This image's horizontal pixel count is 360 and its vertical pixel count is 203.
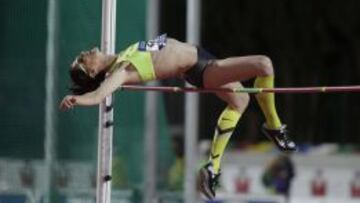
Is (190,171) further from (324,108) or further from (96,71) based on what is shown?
(324,108)

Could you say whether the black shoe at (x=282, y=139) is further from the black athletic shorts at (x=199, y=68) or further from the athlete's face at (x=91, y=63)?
the athlete's face at (x=91, y=63)

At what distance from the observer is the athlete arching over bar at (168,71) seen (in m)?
7.70

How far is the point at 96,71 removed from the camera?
7824 mm

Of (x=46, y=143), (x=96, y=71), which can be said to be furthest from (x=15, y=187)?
(x=96, y=71)

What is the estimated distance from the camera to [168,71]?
7.98m

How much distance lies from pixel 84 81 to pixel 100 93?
1.26 feet

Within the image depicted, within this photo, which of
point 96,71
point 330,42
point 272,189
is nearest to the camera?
point 96,71

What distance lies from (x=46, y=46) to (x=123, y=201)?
74.9 inches

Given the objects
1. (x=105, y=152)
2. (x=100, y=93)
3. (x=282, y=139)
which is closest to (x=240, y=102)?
(x=282, y=139)

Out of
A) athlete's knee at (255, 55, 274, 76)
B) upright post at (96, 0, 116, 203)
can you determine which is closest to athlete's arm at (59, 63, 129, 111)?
upright post at (96, 0, 116, 203)

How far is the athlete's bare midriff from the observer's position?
7910 millimetres

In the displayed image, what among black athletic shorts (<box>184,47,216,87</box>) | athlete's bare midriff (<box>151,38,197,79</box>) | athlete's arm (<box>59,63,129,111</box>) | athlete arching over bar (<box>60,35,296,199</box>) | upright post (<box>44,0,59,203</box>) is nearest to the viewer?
athlete's arm (<box>59,63,129,111</box>)

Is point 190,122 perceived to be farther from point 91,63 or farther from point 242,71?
point 91,63

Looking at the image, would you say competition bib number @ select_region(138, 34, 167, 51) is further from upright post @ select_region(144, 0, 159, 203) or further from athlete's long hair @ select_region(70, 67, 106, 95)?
upright post @ select_region(144, 0, 159, 203)
